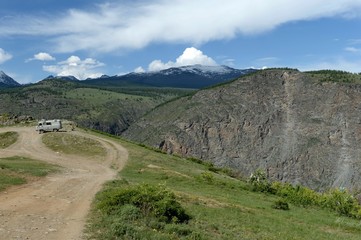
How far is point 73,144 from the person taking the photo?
5472 centimetres

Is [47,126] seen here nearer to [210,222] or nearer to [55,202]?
[55,202]

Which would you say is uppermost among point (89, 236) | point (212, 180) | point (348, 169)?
point (89, 236)

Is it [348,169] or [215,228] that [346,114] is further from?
[215,228]

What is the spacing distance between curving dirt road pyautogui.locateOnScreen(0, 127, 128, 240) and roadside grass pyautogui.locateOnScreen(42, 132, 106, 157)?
17.6ft

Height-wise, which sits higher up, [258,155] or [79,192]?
[79,192]

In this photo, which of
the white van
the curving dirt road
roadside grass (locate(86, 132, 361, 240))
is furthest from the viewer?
the white van

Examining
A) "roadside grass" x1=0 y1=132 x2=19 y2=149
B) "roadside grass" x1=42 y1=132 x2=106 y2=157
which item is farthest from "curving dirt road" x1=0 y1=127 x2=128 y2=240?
"roadside grass" x1=0 y1=132 x2=19 y2=149

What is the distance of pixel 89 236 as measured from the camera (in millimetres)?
15766

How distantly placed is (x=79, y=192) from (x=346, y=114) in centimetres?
18655

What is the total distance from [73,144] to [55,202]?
33.2m

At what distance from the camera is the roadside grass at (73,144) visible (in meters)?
51.9

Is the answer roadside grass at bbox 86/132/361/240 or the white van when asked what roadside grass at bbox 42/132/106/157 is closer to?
the white van

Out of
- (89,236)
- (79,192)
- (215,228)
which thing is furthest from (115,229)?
(79,192)

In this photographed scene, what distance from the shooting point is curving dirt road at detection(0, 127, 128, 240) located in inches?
632
